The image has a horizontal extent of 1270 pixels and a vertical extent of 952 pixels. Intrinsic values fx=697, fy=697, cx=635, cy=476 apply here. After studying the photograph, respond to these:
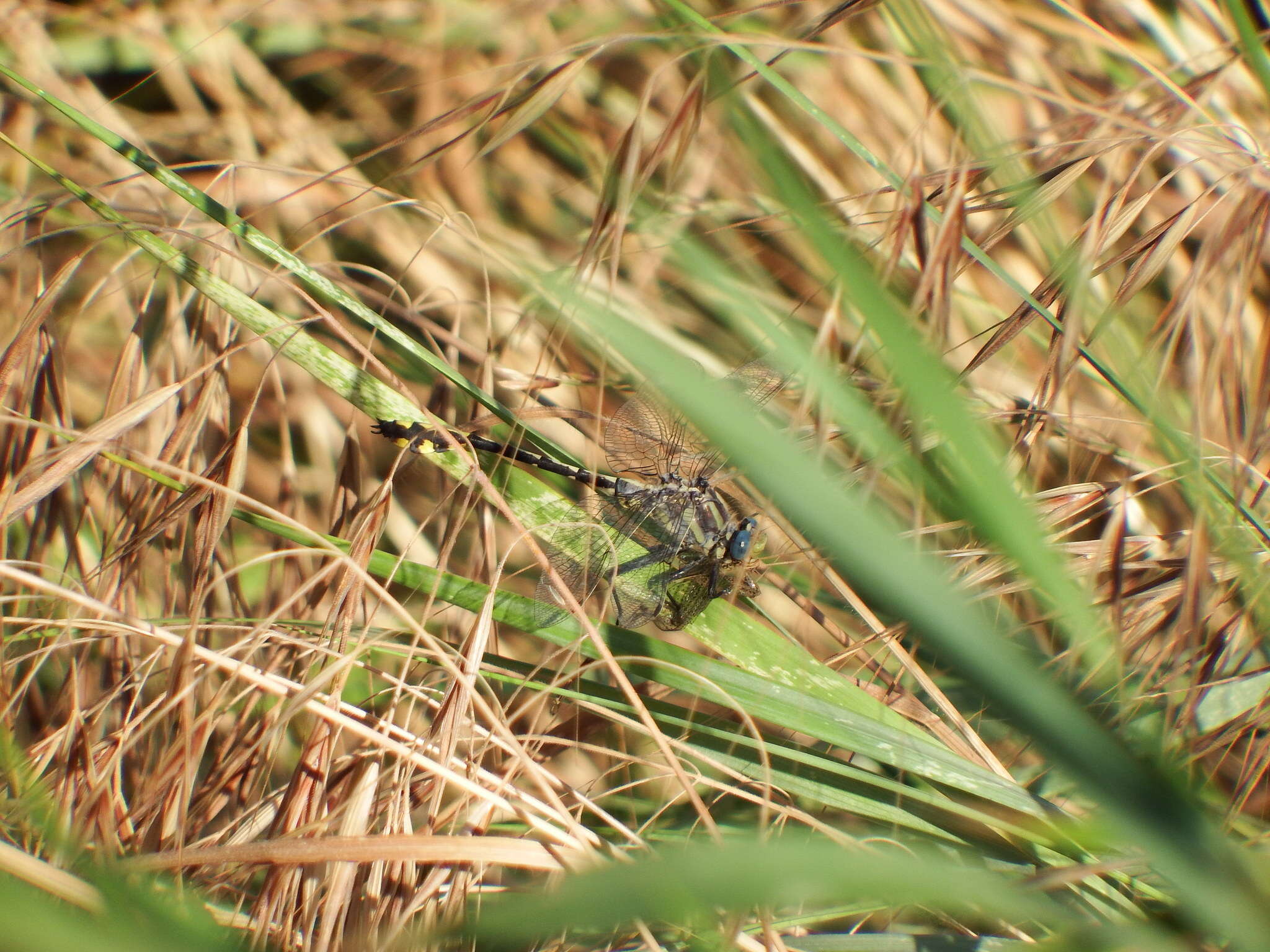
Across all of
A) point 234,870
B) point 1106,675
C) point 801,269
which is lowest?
point 234,870

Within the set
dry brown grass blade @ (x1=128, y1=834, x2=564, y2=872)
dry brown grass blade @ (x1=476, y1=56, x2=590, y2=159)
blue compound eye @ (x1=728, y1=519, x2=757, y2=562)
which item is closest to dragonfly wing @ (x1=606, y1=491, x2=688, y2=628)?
blue compound eye @ (x1=728, y1=519, x2=757, y2=562)

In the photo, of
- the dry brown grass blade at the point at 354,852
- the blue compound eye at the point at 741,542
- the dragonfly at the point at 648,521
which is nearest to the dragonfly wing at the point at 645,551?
the dragonfly at the point at 648,521

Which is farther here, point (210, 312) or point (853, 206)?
point (853, 206)

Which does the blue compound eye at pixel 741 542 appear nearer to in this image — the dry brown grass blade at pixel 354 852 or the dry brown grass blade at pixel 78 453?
the dry brown grass blade at pixel 354 852

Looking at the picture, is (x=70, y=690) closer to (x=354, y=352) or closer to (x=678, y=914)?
(x=354, y=352)

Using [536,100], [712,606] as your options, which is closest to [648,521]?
[712,606]

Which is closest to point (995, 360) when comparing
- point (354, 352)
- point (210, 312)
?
point (354, 352)
